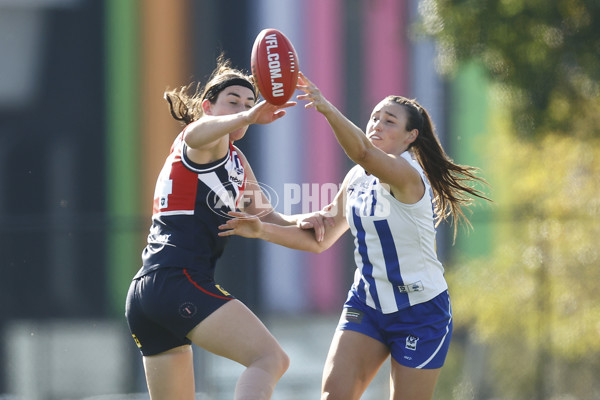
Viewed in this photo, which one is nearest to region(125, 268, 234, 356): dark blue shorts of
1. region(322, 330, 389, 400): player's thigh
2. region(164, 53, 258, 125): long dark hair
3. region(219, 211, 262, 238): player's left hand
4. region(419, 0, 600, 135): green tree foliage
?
region(219, 211, 262, 238): player's left hand

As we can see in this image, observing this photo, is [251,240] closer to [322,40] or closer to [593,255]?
[322,40]

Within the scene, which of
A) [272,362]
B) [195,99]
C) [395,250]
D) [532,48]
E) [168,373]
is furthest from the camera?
[532,48]

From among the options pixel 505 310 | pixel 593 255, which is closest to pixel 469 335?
pixel 505 310

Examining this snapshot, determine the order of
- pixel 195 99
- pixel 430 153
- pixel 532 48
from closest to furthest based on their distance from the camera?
pixel 430 153 < pixel 195 99 < pixel 532 48

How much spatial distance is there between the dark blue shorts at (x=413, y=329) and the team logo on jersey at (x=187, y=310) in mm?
833

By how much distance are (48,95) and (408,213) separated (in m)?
4.48

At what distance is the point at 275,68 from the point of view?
3.15 meters

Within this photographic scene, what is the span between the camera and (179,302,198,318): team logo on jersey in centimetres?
306

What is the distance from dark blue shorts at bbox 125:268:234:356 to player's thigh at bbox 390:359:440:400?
0.89 meters

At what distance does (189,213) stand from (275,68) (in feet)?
2.17

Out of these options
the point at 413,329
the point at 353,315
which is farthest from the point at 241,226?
the point at 413,329

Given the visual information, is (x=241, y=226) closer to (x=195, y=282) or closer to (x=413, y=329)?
(x=195, y=282)

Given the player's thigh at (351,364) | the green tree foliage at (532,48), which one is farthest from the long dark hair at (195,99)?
the green tree foliage at (532,48)

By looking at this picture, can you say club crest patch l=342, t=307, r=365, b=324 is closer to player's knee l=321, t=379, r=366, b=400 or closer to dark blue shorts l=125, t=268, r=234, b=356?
player's knee l=321, t=379, r=366, b=400
